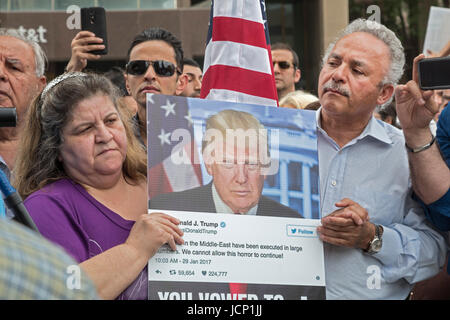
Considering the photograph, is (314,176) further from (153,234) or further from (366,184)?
(153,234)

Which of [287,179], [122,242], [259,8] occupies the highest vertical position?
[259,8]

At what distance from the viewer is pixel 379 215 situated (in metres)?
2.73

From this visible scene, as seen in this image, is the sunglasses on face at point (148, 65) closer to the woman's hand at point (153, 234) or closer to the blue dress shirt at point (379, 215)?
the blue dress shirt at point (379, 215)

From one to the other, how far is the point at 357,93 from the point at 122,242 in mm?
1247

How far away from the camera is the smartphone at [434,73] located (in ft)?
7.79

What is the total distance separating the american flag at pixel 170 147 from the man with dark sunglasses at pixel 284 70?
9.73ft

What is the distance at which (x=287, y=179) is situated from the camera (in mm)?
2465

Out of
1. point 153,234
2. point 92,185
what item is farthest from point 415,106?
point 92,185

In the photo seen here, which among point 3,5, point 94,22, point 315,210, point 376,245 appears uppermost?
point 3,5

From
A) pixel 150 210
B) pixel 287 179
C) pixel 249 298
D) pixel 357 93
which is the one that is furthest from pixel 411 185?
pixel 150 210

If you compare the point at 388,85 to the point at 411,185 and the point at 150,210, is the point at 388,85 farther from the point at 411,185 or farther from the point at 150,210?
the point at 150,210

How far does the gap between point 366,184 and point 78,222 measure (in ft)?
3.95

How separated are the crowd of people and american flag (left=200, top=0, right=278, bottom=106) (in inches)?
11.2

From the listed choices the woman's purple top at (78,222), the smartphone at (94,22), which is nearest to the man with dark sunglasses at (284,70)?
the smartphone at (94,22)
